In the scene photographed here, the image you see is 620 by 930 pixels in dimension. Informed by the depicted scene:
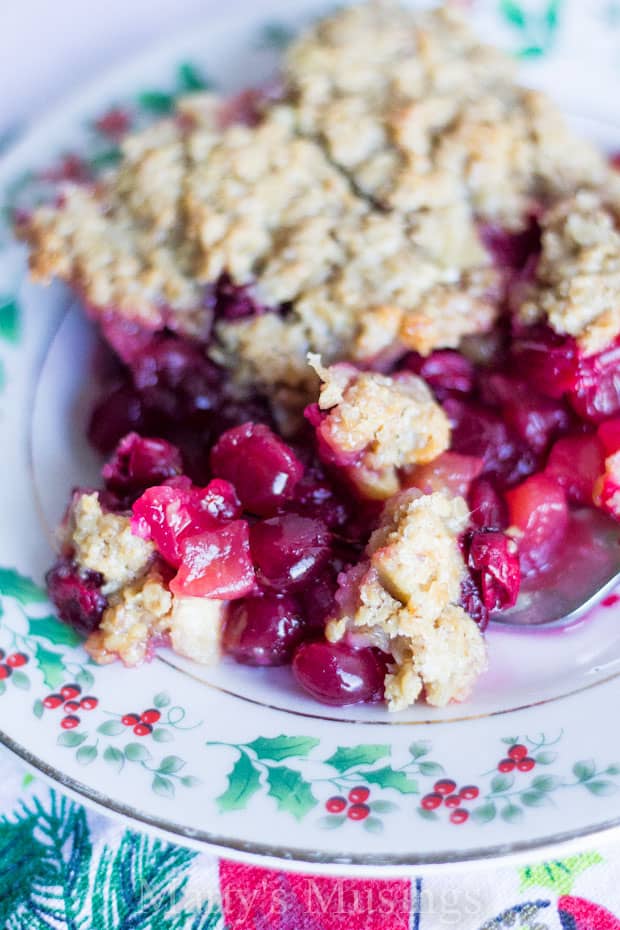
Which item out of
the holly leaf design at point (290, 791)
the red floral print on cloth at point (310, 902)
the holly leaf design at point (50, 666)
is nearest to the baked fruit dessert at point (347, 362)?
the holly leaf design at point (50, 666)

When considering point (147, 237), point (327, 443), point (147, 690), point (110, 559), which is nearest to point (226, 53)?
point (147, 237)

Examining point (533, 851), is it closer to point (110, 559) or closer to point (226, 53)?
point (110, 559)

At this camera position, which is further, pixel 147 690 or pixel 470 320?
pixel 470 320

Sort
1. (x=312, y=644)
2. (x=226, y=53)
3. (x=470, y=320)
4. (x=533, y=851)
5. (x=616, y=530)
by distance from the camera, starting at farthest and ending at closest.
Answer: (x=226, y=53) → (x=470, y=320) → (x=616, y=530) → (x=312, y=644) → (x=533, y=851)

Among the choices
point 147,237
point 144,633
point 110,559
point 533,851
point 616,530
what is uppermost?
point 147,237

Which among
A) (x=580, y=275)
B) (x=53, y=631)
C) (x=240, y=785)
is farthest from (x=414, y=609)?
(x=580, y=275)
